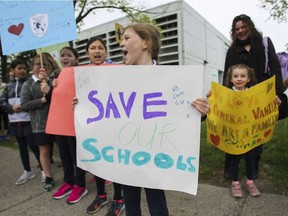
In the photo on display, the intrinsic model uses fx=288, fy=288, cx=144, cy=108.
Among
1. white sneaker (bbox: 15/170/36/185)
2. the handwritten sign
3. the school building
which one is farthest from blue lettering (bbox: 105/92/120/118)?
the school building

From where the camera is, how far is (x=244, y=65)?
10.1 feet

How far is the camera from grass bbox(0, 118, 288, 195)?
3148 millimetres

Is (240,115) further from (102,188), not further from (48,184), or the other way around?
(48,184)

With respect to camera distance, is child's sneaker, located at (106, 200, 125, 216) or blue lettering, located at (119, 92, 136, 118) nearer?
blue lettering, located at (119, 92, 136, 118)

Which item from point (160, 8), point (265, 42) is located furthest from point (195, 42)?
point (265, 42)

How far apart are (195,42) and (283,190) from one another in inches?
1214

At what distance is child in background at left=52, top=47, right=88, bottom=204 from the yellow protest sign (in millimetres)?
1485

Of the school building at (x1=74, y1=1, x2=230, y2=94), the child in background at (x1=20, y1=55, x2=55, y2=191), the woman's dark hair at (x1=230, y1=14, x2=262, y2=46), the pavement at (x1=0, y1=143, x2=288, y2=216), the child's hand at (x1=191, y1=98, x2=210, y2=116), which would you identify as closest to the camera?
the child's hand at (x1=191, y1=98, x2=210, y2=116)

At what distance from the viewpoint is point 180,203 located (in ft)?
9.43

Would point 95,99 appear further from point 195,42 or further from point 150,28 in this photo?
point 195,42

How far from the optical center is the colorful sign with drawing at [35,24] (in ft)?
9.26

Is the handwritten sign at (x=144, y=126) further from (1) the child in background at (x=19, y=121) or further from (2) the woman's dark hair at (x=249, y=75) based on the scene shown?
(1) the child in background at (x=19, y=121)

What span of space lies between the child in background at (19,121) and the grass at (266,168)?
236 cm

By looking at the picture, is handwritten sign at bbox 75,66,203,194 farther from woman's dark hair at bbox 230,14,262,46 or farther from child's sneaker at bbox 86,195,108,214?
Result: woman's dark hair at bbox 230,14,262,46
